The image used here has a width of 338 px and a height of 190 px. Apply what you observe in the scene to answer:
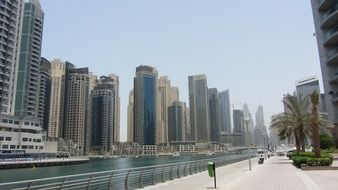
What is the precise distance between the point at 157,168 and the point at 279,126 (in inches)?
1297

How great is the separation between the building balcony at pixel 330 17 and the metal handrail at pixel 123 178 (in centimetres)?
3198

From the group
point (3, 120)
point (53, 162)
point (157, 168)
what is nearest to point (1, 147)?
point (3, 120)

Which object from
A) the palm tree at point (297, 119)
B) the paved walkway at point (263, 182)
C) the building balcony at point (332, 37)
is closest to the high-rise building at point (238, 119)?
the building balcony at point (332, 37)

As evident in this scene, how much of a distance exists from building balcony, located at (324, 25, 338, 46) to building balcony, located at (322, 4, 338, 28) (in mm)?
1348

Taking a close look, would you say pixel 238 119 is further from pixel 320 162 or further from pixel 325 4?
pixel 320 162

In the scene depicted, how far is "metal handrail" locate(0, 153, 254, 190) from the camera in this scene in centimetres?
1163

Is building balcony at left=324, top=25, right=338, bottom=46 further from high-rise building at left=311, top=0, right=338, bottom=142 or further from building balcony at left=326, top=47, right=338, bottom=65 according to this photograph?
building balcony at left=326, top=47, right=338, bottom=65

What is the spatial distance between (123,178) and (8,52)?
120 m

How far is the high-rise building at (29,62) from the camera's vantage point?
144125mm

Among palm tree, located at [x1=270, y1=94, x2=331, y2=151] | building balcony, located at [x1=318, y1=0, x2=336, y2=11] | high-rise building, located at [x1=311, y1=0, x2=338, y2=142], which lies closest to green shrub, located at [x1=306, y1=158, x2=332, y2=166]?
palm tree, located at [x1=270, y1=94, x2=331, y2=151]

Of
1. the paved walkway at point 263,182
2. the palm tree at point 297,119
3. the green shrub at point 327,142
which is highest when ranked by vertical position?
the palm tree at point 297,119

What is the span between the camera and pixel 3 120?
4525 inches

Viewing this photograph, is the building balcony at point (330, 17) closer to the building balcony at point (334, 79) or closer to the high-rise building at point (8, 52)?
the building balcony at point (334, 79)

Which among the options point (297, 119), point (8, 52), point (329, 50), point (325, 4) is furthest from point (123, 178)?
point (8, 52)
